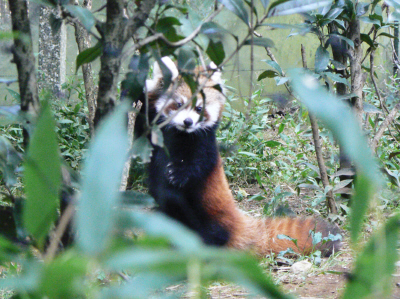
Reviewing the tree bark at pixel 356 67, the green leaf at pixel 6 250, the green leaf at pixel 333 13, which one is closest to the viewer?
the green leaf at pixel 6 250

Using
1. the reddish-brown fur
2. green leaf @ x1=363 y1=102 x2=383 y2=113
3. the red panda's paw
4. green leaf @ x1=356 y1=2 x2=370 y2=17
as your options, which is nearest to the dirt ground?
the reddish-brown fur

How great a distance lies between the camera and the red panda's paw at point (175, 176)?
2.76m

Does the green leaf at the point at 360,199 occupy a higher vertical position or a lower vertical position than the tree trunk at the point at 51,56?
lower

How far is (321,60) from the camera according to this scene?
8.32 feet

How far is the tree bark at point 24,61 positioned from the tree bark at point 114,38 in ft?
0.52

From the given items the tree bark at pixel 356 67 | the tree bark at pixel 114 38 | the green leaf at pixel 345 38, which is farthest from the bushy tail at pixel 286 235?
the tree bark at pixel 114 38

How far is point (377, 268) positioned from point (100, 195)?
277 millimetres

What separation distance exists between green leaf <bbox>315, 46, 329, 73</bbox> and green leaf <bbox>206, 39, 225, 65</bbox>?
159 cm

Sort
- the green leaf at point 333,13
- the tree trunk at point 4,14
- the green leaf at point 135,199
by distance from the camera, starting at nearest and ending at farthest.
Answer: the green leaf at point 135,199 < the green leaf at point 333,13 < the tree trunk at point 4,14

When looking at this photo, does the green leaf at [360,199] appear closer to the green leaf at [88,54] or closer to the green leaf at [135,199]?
the green leaf at [135,199]

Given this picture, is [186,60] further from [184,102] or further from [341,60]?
[184,102]

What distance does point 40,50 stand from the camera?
15.5ft

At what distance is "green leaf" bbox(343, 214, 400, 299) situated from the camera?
0.41m

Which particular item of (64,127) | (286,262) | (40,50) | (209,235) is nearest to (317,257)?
(286,262)
